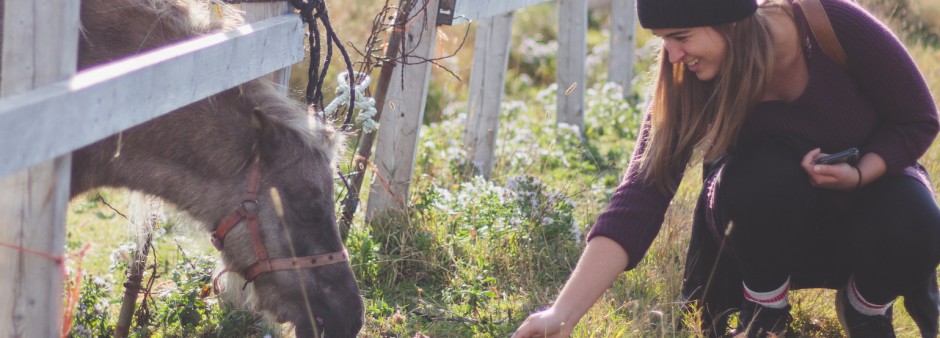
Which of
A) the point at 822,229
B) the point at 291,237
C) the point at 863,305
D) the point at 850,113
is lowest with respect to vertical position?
the point at 863,305

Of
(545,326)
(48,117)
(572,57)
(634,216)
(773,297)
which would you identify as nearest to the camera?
(48,117)

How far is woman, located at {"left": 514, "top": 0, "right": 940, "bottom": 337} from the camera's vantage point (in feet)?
8.96

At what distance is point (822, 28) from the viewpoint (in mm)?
2801

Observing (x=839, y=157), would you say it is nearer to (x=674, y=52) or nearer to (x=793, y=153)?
(x=793, y=153)

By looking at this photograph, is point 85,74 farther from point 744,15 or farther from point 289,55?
point 744,15

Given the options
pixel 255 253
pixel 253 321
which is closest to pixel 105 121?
pixel 255 253

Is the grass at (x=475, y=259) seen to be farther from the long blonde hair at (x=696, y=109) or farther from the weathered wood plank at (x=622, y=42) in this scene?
the weathered wood plank at (x=622, y=42)

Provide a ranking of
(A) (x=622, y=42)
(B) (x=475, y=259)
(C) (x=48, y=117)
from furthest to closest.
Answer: (A) (x=622, y=42) → (B) (x=475, y=259) → (C) (x=48, y=117)

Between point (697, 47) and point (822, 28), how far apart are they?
45 cm

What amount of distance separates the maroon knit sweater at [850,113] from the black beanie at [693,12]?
408 mm

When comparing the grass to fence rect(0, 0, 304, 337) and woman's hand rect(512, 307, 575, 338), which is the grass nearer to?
woman's hand rect(512, 307, 575, 338)

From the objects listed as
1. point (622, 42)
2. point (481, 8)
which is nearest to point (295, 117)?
point (481, 8)

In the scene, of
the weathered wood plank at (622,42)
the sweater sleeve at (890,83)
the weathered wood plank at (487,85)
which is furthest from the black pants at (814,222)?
the weathered wood plank at (622,42)

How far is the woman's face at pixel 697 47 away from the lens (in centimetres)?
262
